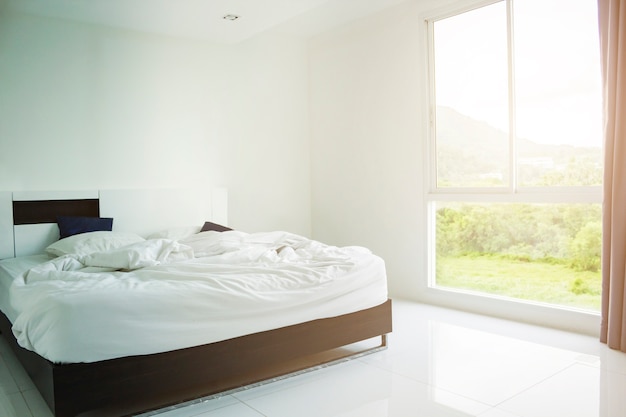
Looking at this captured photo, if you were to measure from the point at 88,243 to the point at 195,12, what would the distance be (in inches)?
79.8

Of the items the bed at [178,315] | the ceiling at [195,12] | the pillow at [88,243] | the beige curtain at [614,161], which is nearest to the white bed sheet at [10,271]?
the bed at [178,315]

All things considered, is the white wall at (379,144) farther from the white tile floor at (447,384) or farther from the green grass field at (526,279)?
the green grass field at (526,279)

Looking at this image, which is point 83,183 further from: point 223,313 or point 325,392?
point 325,392

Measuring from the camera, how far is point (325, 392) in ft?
8.80

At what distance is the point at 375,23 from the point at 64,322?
414cm

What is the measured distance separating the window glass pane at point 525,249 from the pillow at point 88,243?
3667mm

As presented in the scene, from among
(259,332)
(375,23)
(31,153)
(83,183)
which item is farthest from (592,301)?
(31,153)

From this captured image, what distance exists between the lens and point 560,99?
5.14 m

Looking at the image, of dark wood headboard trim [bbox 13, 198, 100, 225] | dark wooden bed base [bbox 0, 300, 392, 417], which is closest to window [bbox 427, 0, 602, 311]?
dark wooden bed base [bbox 0, 300, 392, 417]

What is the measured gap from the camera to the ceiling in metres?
3.84

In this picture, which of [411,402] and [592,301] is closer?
[411,402]

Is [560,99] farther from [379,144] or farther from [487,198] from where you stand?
[379,144]

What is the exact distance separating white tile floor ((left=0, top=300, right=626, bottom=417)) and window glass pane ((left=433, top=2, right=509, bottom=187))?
1626 mm

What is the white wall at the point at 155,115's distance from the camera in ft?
13.5
